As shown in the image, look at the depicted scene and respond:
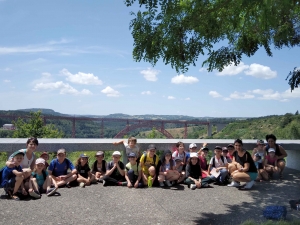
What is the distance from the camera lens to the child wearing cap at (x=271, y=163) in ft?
25.6

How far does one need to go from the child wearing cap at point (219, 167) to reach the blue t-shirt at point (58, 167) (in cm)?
311

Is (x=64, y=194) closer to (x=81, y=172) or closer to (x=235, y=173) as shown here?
(x=81, y=172)

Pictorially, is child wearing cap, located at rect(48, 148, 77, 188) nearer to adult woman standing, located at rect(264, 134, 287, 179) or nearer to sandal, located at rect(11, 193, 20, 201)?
sandal, located at rect(11, 193, 20, 201)

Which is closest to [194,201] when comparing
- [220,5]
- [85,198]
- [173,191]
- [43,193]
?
[173,191]

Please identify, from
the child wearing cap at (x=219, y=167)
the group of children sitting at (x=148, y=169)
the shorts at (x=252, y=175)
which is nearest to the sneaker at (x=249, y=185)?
the group of children sitting at (x=148, y=169)

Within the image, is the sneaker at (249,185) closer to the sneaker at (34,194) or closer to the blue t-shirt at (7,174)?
the sneaker at (34,194)

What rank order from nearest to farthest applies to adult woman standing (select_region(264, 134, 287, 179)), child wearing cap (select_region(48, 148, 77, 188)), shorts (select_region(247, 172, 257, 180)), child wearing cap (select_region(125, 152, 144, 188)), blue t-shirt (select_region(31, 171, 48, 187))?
blue t-shirt (select_region(31, 171, 48, 187)), child wearing cap (select_region(48, 148, 77, 188)), child wearing cap (select_region(125, 152, 144, 188)), shorts (select_region(247, 172, 257, 180)), adult woman standing (select_region(264, 134, 287, 179))

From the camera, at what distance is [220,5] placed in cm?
445

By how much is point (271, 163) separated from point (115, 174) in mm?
3908

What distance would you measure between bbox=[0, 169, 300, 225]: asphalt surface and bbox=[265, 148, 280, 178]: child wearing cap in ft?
2.72

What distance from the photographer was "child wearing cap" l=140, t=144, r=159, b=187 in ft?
22.3

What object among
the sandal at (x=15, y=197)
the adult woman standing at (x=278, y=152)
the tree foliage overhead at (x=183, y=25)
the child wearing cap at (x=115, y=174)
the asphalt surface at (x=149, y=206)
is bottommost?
the asphalt surface at (x=149, y=206)

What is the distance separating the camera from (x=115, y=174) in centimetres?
697

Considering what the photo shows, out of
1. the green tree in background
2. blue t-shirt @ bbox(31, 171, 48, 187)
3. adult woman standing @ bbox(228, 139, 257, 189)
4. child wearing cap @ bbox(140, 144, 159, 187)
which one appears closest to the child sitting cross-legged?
child wearing cap @ bbox(140, 144, 159, 187)
